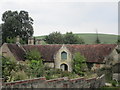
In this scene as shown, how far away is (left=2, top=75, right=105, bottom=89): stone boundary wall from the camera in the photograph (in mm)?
15695

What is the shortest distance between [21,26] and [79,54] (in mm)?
28035

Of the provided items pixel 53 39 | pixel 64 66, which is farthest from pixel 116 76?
pixel 53 39

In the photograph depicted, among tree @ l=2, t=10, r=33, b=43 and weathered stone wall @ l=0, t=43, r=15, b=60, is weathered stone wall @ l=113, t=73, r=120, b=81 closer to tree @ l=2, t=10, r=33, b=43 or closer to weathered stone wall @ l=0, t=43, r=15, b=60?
weathered stone wall @ l=0, t=43, r=15, b=60

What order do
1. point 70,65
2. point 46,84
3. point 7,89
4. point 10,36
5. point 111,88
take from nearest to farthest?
point 7,89
point 46,84
point 111,88
point 70,65
point 10,36

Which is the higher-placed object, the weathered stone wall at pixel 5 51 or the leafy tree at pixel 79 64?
the weathered stone wall at pixel 5 51

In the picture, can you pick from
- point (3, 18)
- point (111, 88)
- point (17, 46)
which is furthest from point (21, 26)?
point (111, 88)

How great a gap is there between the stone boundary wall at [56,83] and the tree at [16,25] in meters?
39.7

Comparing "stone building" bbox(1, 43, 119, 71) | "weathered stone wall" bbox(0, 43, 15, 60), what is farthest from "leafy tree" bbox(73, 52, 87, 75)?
"weathered stone wall" bbox(0, 43, 15, 60)

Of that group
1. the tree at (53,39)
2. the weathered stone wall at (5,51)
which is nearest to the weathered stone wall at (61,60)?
the weathered stone wall at (5,51)

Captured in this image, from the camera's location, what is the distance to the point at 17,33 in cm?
6203

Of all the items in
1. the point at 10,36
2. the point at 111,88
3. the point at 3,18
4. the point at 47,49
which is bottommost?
the point at 111,88

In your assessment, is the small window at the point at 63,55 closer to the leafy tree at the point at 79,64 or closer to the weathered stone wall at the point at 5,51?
the leafy tree at the point at 79,64

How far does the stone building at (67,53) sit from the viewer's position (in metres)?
39.0

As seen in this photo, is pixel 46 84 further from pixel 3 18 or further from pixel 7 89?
pixel 3 18
